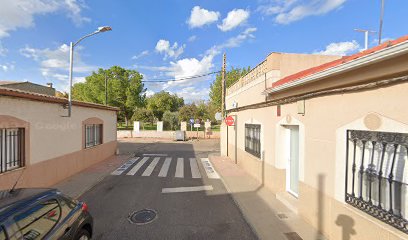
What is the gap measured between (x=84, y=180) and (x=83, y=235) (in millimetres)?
6041

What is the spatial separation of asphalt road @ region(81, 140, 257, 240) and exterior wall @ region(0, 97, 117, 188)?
1.82 meters

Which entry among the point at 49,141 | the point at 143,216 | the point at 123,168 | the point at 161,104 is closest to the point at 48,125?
the point at 49,141

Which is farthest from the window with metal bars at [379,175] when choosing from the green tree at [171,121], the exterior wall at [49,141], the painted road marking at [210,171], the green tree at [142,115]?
the green tree at [142,115]

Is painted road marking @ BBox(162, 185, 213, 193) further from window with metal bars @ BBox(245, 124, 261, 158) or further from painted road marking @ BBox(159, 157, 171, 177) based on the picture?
window with metal bars @ BBox(245, 124, 261, 158)

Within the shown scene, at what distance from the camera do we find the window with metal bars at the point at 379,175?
3613mm

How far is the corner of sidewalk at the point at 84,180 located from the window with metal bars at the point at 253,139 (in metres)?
6.66

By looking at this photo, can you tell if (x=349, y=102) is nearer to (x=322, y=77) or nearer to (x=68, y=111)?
(x=322, y=77)

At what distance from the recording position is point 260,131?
9.43m

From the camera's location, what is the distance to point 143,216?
241 inches

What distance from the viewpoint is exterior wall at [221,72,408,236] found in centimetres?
365

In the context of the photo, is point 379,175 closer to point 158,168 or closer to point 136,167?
point 158,168

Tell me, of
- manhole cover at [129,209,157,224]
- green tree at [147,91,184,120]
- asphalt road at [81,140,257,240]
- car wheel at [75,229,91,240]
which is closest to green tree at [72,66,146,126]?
green tree at [147,91,184,120]

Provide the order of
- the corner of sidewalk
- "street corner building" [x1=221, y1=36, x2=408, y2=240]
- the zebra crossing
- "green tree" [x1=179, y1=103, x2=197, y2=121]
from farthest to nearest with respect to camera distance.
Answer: "green tree" [x1=179, y1=103, x2=197, y2=121] < the zebra crossing < the corner of sidewalk < "street corner building" [x1=221, y1=36, x2=408, y2=240]

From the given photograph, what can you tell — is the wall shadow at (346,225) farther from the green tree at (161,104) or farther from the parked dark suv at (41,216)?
the green tree at (161,104)
